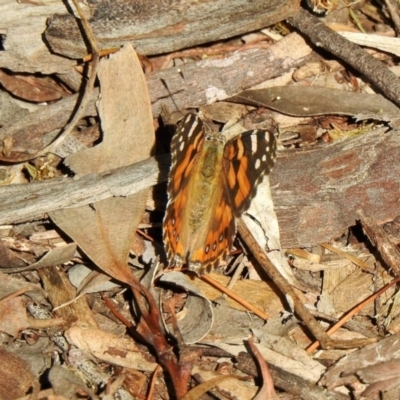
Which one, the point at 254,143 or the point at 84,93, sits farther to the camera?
the point at 84,93

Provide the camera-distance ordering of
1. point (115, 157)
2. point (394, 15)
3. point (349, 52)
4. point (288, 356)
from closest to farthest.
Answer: point (288, 356) < point (115, 157) < point (349, 52) < point (394, 15)

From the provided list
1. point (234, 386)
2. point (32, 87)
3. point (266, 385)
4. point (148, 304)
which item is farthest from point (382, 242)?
point (32, 87)

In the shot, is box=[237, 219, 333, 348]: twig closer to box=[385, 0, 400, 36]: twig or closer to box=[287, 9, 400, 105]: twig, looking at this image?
box=[287, 9, 400, 105]: twig

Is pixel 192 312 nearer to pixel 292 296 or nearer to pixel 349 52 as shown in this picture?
pixel 292 296

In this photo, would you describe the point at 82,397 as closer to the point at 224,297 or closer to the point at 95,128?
the point at 224,297

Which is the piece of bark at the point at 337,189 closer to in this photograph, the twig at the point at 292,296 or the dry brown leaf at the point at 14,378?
the twig at the point at 292,296

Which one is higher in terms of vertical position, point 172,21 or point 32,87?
point 172,21
